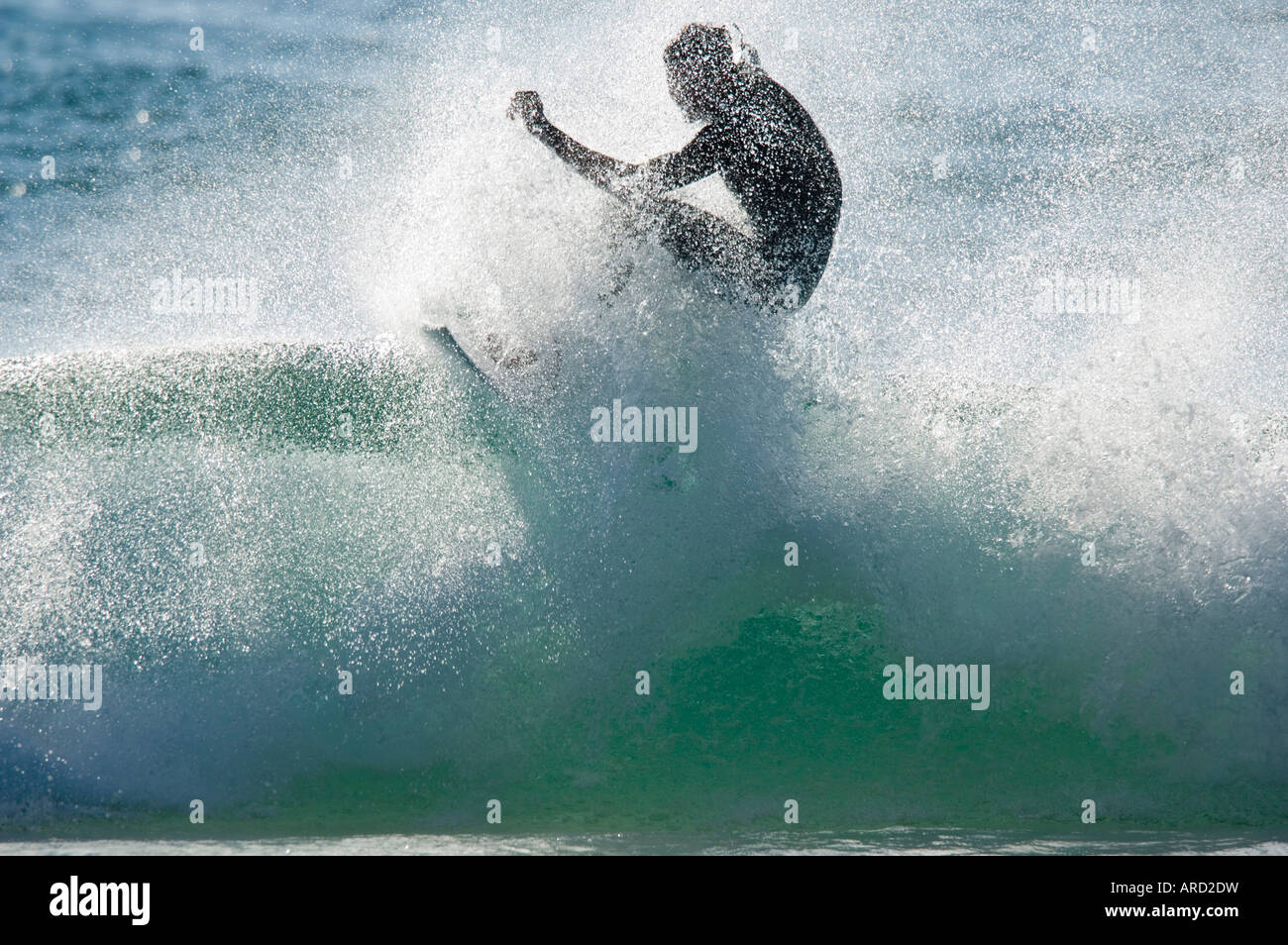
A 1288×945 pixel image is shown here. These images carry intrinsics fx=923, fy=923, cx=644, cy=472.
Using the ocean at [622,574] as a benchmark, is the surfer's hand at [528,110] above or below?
above

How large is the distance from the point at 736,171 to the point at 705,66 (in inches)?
18.8

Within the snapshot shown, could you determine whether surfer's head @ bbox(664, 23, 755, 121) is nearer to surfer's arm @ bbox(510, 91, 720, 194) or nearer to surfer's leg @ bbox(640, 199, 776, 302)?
surfer's arm @ bbox(510, 91, 720, 194)

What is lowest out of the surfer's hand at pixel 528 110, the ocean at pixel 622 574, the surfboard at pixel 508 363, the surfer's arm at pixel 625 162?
the ocean at pixel 622 574

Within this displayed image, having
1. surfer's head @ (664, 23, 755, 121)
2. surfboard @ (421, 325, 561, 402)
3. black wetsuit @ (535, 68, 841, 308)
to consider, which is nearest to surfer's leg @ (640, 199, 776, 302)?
black wetsuit @ (535, 68, 841, 308)

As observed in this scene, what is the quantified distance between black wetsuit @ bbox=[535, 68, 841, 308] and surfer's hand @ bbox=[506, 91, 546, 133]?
1.2 inches

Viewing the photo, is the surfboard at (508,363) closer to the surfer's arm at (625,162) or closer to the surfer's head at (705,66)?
the surfer's arm at (625,162)

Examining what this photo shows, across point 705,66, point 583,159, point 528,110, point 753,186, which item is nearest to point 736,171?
point 753,186

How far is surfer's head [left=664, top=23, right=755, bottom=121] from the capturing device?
4117mm

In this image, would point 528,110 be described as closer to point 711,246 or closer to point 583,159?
point 583,159

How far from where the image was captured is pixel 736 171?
13.8 ft

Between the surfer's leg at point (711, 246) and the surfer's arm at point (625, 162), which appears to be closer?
the surfer's arm at point (625, 162)

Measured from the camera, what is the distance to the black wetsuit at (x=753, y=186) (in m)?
4.14

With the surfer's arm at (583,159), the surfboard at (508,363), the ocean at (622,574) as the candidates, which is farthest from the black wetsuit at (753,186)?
the surfboard at (508,363)

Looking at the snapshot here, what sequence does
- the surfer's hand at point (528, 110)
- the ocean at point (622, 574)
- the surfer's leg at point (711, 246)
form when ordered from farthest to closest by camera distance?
the surfer's leg at point (711, 246) → the surfer's hand at point (528, 110) → the ocean at point (622, 574)
